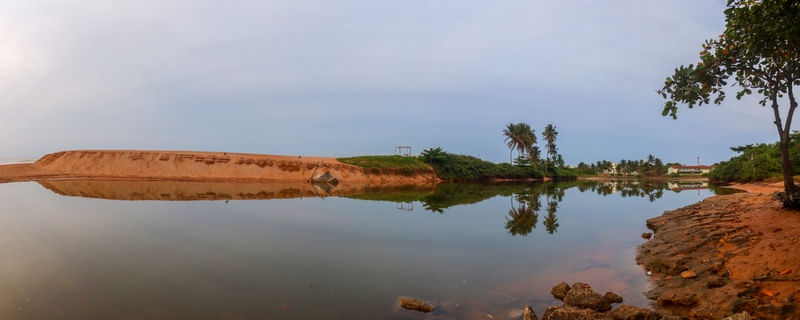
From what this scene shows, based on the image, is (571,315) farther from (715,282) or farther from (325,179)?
(325,179)

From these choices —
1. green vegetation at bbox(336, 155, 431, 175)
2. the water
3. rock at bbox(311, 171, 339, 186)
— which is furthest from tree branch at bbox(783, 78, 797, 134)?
green vegetation at bbox(336, 155, 431, 175)

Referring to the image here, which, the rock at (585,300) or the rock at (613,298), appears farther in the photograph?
the rock at (613,298)

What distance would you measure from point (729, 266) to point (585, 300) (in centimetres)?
384

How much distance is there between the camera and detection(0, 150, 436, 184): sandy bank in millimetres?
41312

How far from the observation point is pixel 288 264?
8.34m

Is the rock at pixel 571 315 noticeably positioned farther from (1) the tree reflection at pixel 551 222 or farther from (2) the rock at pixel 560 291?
(1) the tree reflection at pixel 551 222

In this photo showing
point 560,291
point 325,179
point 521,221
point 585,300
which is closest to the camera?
point 585,300

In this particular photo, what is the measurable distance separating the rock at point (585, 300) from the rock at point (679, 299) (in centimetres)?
98

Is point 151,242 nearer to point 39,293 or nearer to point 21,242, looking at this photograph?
point 21,242

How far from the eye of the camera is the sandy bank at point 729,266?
5.67 metres

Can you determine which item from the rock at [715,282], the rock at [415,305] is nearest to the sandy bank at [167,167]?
the rock at [415,305]

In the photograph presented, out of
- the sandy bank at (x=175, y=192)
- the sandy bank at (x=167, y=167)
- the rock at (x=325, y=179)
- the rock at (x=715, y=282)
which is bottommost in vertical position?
the rock at (x=715, y=282)

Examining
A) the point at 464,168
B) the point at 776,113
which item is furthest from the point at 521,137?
the point at 776,113

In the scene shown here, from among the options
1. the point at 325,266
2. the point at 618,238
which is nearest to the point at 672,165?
the point at 618,238
